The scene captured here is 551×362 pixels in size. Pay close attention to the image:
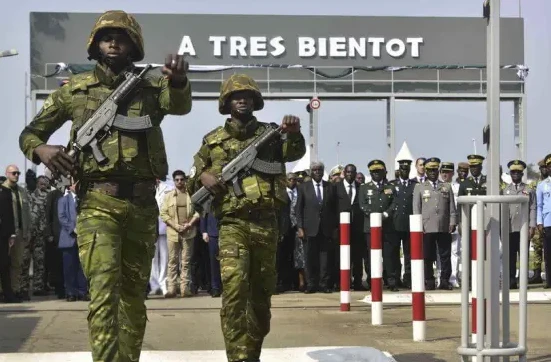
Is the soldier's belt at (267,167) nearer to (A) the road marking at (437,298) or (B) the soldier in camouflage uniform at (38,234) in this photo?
(A) the road marking at (437,298)

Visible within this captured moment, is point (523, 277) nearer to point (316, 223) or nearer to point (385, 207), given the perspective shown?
point (385, 207)

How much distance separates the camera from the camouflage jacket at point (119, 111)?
6898 millimetres

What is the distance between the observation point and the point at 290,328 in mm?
11625

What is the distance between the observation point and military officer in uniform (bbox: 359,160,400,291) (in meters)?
17.7

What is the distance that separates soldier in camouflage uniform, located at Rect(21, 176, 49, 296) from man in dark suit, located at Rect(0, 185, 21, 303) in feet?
2.98

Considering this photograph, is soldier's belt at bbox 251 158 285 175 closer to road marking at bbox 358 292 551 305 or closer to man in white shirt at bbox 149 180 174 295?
road marking at bbox 358 292 551 305

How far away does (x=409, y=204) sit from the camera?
1798 cm

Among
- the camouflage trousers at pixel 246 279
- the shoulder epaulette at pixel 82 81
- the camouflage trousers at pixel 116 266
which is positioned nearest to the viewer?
the camouflage trousers at pixel 116 266

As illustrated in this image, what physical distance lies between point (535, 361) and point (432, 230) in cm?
874

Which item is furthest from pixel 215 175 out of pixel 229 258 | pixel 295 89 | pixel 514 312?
pixel 295 89

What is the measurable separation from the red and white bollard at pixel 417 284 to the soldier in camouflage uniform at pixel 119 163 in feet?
13.2

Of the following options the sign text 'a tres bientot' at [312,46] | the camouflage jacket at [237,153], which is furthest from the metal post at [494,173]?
the sign text 'a tres bientot' at [312,46]

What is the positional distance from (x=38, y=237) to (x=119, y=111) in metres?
11.5

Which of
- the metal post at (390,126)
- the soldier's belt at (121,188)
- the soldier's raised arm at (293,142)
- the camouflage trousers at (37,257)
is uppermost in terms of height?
the metal post at (390,126)
